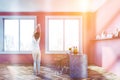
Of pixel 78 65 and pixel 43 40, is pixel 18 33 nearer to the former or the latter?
pixel 43 40

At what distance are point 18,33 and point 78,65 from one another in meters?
4.74

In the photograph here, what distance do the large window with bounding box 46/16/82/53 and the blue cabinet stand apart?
3.65 m

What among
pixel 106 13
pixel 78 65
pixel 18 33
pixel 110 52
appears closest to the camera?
pixel 78 65

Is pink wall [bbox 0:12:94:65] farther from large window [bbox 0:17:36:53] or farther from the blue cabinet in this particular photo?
the blue cabinet

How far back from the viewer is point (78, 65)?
575 cm

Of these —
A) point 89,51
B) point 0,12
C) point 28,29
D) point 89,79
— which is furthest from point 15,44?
point 89,79

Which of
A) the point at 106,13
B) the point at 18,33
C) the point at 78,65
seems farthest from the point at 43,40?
the point at 78,65

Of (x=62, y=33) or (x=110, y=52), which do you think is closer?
(x=110, y=52)

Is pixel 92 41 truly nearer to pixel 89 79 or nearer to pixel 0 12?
pixel 89 79

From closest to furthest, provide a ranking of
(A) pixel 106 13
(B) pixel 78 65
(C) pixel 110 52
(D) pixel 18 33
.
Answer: (B) pixel 78 65, (C) pixel 110 52, (A) pixel 106 13, (D) pixel 18 33

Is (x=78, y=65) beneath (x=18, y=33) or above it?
beneath

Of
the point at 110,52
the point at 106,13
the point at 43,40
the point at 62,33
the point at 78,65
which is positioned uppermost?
the point at 106,13

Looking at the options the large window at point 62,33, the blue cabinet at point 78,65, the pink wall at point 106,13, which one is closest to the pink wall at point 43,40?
the large window at point 62,33

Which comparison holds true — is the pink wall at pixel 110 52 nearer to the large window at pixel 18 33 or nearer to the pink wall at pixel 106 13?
the pink wall at pixel 106 13
